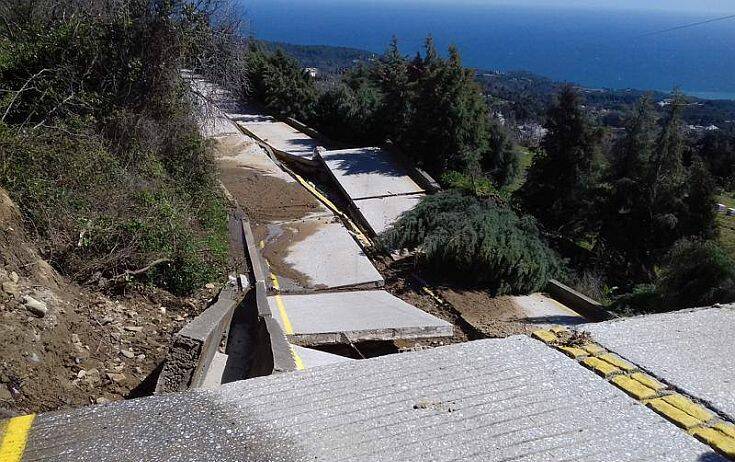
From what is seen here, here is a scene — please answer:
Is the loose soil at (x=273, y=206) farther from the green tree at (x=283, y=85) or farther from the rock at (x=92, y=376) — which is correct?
the green tree at (x=283, y=85)

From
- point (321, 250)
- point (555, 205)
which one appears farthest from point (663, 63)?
point (321, 250)

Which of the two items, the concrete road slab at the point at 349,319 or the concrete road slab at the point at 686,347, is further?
the concrete road slab at the point at 349,319

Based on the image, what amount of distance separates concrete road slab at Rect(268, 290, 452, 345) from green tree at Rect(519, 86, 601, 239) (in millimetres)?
11941

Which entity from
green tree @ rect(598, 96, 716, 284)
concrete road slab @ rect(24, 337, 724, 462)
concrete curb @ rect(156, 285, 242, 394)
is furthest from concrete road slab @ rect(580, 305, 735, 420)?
green tree @ rect(598, 96, 716, 284)

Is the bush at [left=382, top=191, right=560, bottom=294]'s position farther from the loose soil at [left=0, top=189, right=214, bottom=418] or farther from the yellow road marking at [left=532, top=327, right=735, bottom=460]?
the yellow road marking at [left=532, top=327, right=735, bottom=460]

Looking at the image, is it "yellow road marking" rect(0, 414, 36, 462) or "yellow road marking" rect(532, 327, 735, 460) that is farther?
"yellow road marking" rect(532, 327, 735, 460)

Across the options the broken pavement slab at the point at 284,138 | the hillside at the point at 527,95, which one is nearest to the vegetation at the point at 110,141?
the broken pavement slab at the point at 284,138

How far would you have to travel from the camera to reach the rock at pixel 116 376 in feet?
15.8

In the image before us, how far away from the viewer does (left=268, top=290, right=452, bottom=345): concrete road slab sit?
22.5 feet

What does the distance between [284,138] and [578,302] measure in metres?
13.6

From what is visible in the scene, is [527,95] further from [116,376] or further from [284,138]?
[116,376]

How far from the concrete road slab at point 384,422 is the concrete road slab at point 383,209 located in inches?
338

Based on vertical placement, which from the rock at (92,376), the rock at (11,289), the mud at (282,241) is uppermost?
the rock at (11,289)

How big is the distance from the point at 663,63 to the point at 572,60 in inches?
905
